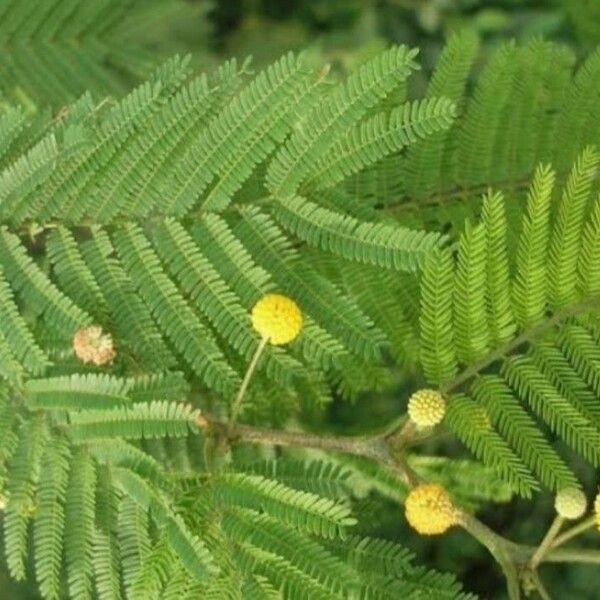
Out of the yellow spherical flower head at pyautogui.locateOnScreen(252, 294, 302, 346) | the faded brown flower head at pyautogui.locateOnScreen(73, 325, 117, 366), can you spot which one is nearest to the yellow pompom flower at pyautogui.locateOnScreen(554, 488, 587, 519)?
the yellow spherical flower head at pyautogui.locateOnScreen(252, 294, 302, 346)

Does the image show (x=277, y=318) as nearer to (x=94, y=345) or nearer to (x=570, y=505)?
(x=94, y=345)

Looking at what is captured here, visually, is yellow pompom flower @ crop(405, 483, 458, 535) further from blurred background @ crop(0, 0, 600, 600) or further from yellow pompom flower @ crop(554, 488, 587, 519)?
blurred background @ crop(0, 0, 600, 600)

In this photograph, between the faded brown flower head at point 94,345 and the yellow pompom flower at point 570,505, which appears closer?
the yellow pompom flower at point 570,505

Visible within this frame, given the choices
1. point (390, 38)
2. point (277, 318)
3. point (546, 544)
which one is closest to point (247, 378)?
point (277, 318)

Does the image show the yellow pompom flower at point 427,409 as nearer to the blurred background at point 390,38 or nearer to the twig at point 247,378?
the twig at point 247,378

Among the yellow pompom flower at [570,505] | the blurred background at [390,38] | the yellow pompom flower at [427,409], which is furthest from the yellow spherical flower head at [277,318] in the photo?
the blurred background at [390,38]
